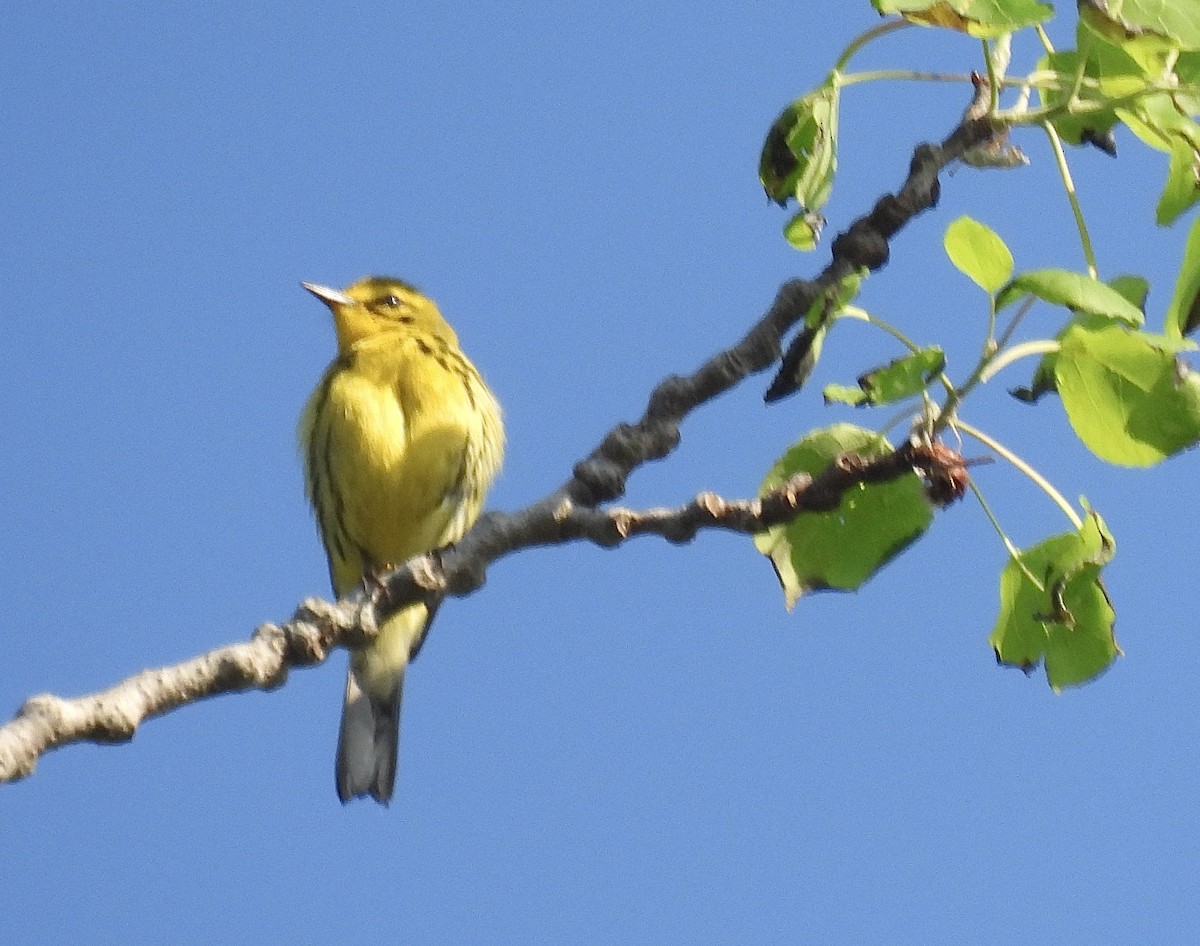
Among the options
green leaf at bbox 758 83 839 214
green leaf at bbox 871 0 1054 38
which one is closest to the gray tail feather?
green leaf at bbox 758 83 839 214

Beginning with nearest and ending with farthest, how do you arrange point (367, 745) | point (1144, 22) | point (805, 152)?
point (1144, 22), point (805, 152), point (367, 745)

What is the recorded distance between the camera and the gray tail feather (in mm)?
6102

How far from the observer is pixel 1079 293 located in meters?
2.23

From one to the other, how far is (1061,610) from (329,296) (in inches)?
172

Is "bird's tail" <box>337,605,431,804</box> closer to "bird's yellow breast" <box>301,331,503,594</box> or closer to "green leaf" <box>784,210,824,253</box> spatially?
"bird's yellow breast" <box>301,331,503,594</box>

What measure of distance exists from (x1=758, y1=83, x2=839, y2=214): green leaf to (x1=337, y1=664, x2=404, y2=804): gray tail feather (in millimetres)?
3895

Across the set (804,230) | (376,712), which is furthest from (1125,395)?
(376,712)

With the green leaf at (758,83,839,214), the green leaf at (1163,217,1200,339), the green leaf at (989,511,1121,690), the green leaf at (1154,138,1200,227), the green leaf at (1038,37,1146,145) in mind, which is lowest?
the green leaf at (989,511,1121,690)

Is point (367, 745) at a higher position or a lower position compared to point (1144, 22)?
higher

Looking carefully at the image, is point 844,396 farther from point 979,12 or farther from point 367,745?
point 367,745

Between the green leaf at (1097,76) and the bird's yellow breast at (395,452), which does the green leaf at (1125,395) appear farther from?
the bird's yellow breast at (395,452)

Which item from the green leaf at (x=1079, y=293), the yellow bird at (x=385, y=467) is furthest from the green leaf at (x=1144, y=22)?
the yellow bird at (x=385, y=467)

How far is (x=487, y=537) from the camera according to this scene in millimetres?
2898

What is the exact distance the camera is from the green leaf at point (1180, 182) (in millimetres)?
2570
